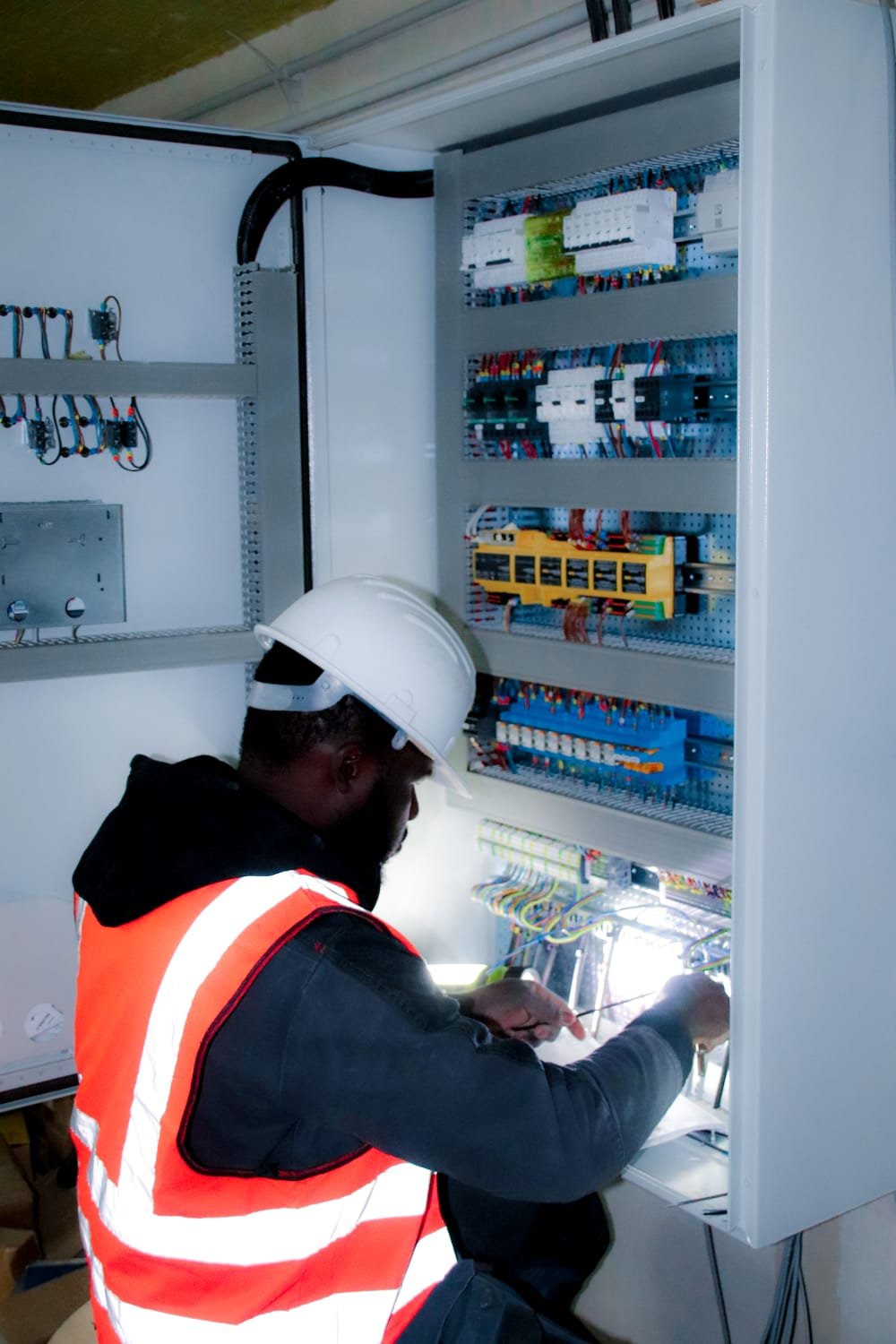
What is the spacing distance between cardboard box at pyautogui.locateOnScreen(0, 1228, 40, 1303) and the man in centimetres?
118

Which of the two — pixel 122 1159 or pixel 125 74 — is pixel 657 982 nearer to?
pixel 122 1159

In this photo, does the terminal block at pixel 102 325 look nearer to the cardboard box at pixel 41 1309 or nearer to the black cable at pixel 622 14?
the black cable at pixel 622 14

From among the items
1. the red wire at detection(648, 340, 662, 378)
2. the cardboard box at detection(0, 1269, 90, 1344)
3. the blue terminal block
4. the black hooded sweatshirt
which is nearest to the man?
the black hooded sweatshirt

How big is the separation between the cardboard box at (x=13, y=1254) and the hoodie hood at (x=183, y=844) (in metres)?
1.56

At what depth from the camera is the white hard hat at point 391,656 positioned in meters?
1.62

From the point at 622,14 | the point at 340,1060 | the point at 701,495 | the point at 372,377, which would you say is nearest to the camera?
the point at 340,1060

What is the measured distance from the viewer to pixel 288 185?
2221mm

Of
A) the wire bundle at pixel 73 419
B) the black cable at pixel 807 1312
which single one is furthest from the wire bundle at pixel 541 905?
the wire bundle at pixel 73 419

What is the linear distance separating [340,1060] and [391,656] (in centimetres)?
60

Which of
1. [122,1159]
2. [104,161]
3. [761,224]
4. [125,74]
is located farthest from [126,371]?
[125,74]

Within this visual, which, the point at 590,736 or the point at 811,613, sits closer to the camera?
the point at 811,613

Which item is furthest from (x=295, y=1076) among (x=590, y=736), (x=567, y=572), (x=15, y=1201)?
(x=15, y=1201)

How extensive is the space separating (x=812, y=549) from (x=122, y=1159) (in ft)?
3.59

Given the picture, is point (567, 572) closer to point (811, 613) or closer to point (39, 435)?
point (811, 613)
